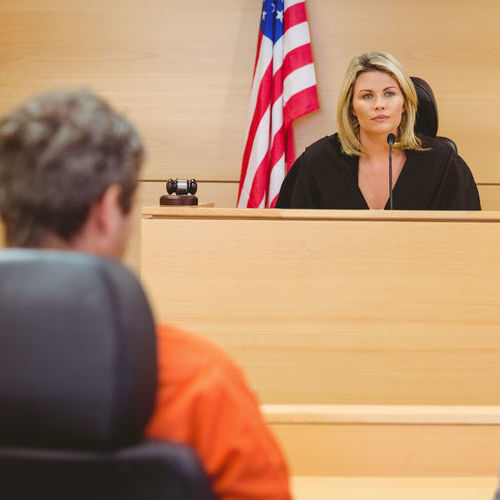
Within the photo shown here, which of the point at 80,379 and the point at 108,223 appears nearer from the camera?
the point at 80,379

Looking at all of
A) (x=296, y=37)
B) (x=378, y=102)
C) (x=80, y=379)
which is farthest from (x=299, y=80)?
(x=80, y=379)

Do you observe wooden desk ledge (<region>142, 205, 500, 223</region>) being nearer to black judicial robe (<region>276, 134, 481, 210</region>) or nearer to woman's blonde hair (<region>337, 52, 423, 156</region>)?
black judicial robe (<region>276, 134, 481, 210</region>)

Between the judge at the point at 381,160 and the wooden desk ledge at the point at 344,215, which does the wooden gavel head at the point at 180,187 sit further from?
the judge at the point at 381,160

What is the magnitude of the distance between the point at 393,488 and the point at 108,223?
2.90 ft

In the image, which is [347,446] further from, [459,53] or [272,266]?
[459,53]

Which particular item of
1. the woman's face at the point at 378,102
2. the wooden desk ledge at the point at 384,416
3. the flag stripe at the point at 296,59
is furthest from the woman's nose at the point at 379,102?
the wooden desk ledge at the point at 384,416

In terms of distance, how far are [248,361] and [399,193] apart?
129 centimetres

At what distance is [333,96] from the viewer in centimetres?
408

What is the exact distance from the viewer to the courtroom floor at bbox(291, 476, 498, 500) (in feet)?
4.62

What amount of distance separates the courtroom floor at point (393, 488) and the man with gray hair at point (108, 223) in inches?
24.5

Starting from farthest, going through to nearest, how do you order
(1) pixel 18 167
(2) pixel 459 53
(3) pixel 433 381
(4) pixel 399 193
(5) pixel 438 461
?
(2) pixel 459 53 → (4) pixel 399 193 → (3) pixel 433 381 → (5) pixel 438 461 → (1) pixel 18 167

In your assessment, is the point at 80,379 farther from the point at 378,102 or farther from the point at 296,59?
the point at 296,59

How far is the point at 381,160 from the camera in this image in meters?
3.12

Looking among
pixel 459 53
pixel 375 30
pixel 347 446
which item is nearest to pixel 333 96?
pixel 375 30
